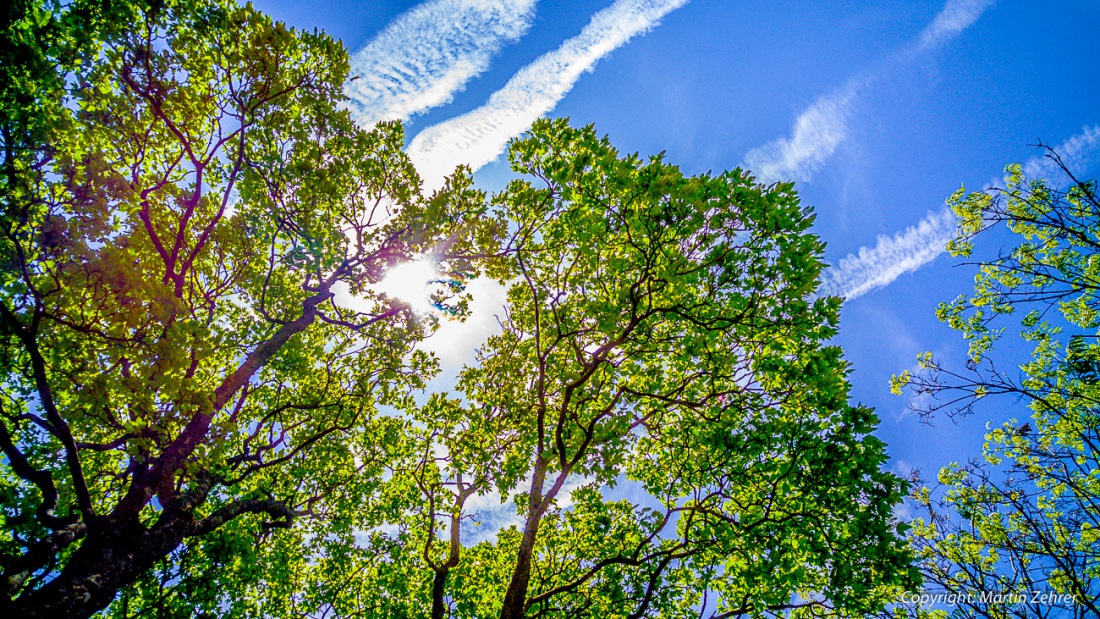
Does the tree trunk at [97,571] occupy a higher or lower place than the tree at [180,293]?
lower

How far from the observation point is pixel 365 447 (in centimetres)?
1316

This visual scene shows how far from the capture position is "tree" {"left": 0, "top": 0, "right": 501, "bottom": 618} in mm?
5777

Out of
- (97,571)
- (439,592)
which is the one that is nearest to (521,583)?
(439,592)

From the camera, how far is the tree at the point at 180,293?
19.0 ft

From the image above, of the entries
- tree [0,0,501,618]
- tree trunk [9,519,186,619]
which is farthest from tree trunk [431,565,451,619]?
tree trunk [9,519,186,619]

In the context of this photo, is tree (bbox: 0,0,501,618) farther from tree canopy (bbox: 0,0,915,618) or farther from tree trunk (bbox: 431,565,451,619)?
tree trunk (bbox: 431,565,451,619)

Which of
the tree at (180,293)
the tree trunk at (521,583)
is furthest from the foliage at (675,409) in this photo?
the tree at (180,293)

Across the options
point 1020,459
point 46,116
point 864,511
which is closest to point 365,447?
point 46,116

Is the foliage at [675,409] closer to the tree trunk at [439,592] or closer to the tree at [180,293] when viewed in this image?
the tree trunk at [439,592]

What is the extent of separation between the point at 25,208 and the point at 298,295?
6.45m

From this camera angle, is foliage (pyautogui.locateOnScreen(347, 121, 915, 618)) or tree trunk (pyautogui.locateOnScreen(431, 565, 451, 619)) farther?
tree trunk (pyautogui.locateOnScreen(431, 565, 451, 619))

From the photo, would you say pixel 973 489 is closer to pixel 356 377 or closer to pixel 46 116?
pixel 356 377

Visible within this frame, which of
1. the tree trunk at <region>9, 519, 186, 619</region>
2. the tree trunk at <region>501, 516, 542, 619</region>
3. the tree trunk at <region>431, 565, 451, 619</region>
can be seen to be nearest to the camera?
the tree trunk at <region>9, 519, 186, 619</region>

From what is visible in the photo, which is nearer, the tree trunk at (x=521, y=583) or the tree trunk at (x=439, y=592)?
the tree trunk at (x=521, y=583)
